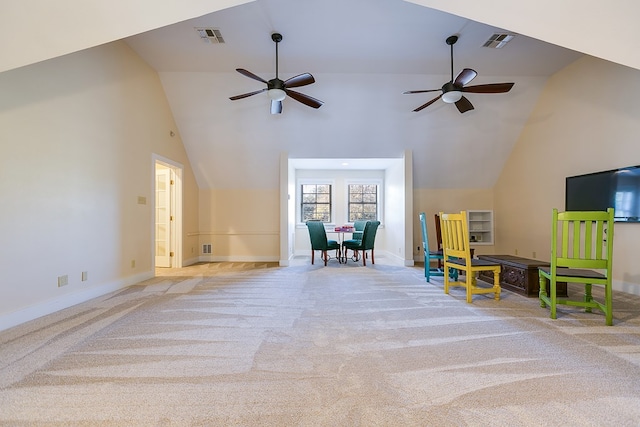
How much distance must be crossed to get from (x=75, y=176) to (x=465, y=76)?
191 inches

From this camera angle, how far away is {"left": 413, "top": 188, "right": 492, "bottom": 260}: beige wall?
6.89m

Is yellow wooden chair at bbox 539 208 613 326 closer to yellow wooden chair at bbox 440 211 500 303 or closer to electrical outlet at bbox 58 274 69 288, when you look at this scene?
yellow wooden chair at bbox 440 211 500 303

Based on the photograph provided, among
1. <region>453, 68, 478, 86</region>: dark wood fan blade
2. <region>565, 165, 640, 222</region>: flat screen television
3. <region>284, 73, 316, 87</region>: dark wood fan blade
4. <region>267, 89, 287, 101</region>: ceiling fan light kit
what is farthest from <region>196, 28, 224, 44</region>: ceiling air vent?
<region>565, 165, 640, 222</region>: flat screen television

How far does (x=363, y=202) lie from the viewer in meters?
8.56

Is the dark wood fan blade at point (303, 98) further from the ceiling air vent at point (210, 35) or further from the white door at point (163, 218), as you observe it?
the white door at point (163, 218)

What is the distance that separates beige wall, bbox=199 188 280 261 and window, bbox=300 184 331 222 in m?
1.71

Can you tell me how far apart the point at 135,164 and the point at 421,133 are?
17.1ft

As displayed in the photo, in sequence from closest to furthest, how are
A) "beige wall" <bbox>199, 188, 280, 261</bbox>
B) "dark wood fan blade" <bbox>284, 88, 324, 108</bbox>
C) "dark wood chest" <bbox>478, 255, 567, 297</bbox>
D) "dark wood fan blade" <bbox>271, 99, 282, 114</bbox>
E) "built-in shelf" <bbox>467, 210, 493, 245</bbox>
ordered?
"dark wood chest" <bbox>478, 255, 567, 297</bbox>, "dark wood fan blade" <bbox>284, 88, 324, 108</bbox>, "dark wood fan blade" <bbox>271, 99, 282, 114</bbox>, "built-in shelf" <bbox>467, 210, 493, 245</bbox>, "beige wall" <bbox>199, 188, 280, 261</bbox>

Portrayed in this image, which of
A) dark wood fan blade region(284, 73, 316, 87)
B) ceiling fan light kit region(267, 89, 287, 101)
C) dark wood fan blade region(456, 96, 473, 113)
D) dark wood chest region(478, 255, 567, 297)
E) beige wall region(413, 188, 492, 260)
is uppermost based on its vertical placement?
dark wood fan blade region(284, 73, 316, 87)

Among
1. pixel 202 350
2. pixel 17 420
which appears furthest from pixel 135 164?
pixel 17 420

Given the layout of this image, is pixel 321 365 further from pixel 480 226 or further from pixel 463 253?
pixel 480 226

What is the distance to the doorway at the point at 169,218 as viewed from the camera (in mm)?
5941

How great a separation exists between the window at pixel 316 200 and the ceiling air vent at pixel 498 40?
521 centimetres

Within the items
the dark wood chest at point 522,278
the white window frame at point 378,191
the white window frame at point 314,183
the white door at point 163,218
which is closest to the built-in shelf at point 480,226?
the white window frame at point 378,191
